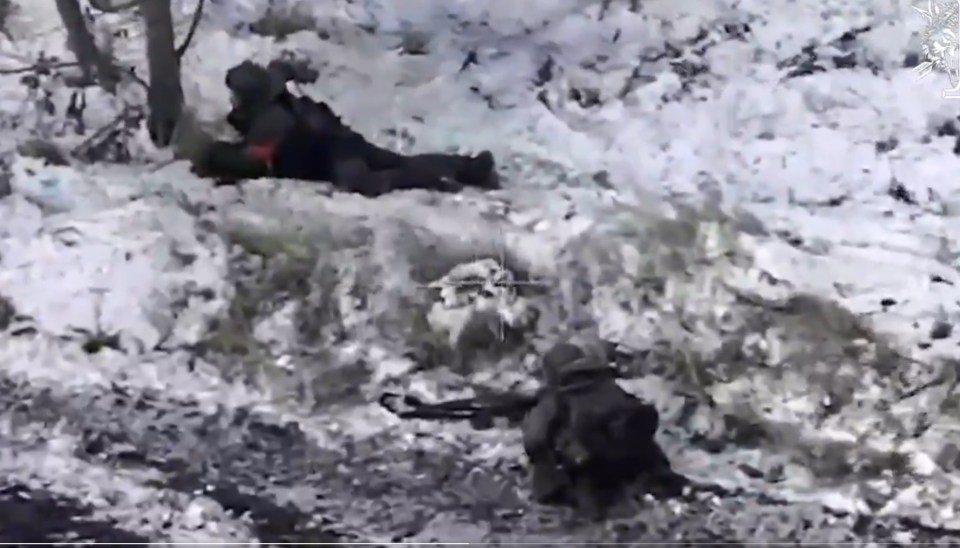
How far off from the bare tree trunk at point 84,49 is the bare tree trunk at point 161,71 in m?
0.05

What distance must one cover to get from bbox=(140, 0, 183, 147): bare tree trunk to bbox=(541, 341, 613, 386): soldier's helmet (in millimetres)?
571

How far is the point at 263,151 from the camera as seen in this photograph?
1.45 metres

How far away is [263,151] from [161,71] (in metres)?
0.17

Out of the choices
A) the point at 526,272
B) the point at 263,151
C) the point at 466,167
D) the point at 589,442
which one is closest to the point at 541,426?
the point at 589,442

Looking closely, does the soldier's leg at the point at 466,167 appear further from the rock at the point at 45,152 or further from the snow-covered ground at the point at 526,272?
the rock at the point at 45,152

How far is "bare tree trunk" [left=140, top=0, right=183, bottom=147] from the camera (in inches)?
57.0

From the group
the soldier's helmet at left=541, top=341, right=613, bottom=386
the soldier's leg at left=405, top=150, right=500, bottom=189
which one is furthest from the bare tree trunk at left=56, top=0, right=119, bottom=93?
the soldier's helmet at left=541, top=341, right=613, bottom=386

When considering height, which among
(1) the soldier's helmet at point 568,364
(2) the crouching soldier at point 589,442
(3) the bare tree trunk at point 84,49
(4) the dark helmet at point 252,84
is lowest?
(2) the crouching soldier at point 589,442

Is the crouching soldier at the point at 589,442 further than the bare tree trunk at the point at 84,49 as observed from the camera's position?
No

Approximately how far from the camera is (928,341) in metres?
1.41

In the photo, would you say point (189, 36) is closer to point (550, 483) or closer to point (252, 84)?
point (252, 84)

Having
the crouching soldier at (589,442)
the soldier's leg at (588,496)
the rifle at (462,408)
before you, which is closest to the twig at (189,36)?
the rifle at (462,408)

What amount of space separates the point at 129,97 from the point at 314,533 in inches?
23.8

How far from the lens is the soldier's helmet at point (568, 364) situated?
4.52ft
